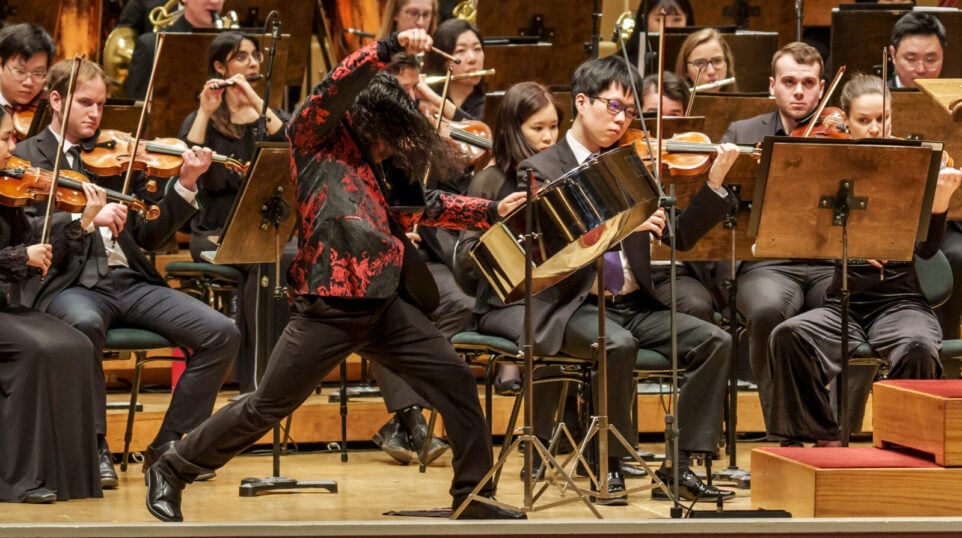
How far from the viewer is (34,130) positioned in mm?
4766

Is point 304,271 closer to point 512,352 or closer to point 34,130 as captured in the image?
point 512,352

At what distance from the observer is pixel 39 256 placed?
412 centimetres

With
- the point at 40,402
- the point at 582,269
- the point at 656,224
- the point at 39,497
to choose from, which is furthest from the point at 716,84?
the point at 39,497

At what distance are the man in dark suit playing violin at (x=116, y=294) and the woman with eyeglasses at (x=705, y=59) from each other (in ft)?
6.95

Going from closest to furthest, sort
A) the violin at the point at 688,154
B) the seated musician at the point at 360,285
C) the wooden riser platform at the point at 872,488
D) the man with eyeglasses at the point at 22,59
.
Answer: the wooden riser platform at the point at 872,488
the seated musician at the point at 360,285
the violin at the point at 688,154
the man with eyeglasses at the point at 22,59

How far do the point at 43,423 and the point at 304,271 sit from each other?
1081 millimetres

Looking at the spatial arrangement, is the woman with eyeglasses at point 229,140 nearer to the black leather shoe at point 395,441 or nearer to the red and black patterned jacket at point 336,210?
the black leather shoe at point 395,441

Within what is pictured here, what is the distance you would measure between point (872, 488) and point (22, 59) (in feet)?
10.8

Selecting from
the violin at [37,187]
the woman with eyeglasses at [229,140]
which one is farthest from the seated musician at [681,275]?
the violin at [37,187]

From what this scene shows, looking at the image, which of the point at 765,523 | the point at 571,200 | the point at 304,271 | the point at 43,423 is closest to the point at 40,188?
the point at 43,423

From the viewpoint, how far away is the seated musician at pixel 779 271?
4.77 m

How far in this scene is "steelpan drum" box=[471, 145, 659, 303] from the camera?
3.41 m

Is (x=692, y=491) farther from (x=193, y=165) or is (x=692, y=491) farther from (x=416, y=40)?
(x=193, y=165)

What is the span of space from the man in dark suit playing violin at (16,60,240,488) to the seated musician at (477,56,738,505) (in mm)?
909
